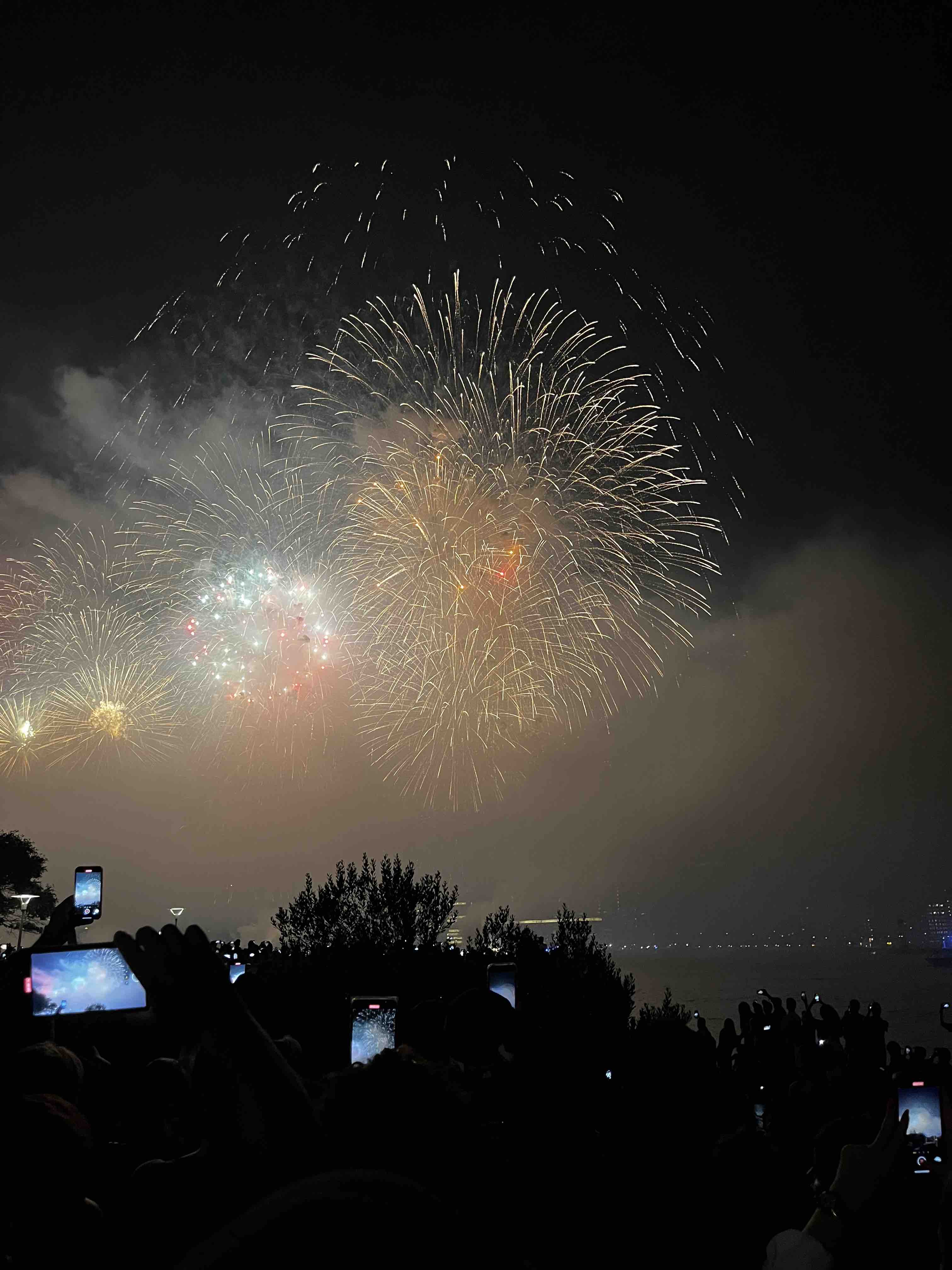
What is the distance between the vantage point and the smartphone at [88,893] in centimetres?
1020

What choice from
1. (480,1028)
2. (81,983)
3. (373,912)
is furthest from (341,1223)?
(373,912)

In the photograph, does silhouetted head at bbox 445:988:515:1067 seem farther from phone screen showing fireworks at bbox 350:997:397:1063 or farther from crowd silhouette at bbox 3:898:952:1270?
phone screen showing fireworks at bbox 350:997:397:1063

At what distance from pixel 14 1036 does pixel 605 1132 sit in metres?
2.96

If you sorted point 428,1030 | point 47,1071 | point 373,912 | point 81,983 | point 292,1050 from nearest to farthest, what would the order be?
point 47,1071 < point 428,1030 < point 292,1050 < point 81,983 < point 373,912

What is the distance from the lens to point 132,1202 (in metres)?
2.87

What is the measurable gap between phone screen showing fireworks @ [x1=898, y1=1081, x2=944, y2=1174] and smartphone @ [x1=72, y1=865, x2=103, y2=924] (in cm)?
815

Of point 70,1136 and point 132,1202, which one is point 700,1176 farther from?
point 70,1136

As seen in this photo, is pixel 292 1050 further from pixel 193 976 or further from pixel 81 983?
pixel 193 976

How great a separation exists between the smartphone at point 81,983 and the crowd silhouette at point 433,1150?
20 cm

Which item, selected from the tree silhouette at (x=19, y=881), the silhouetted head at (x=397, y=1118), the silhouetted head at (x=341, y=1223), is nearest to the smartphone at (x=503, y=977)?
the silhouetted head at (x=397, y=1118)

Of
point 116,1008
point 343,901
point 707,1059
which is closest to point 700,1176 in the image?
point 707,1059

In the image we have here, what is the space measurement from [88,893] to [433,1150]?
395 inches

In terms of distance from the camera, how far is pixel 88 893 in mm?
10352

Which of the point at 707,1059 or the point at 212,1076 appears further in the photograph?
the point at 707,1059
